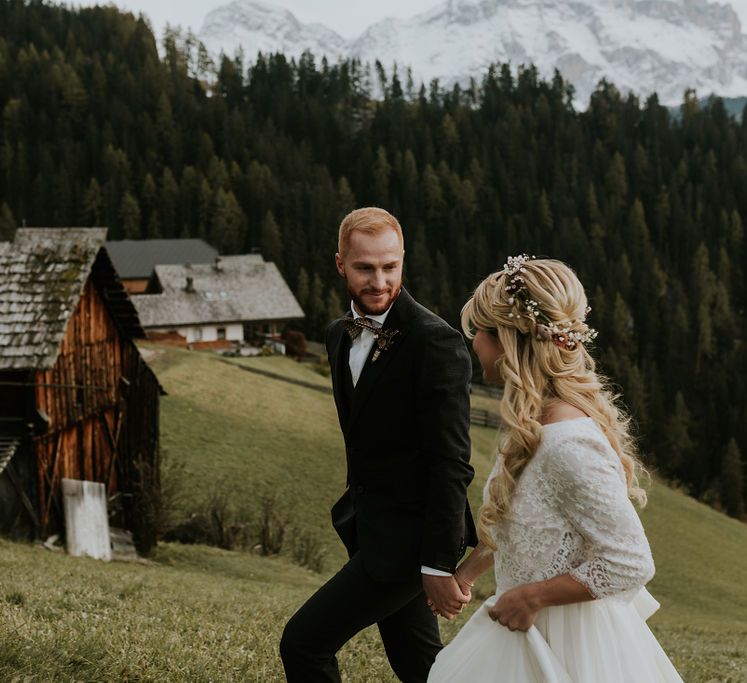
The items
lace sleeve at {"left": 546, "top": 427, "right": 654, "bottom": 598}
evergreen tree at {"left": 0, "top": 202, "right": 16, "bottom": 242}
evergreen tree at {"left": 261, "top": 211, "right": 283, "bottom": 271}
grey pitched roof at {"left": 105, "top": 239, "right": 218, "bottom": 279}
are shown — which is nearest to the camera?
lace sleeve at {"left": 546, "top": 427, "right": 654, "bottom": 598}

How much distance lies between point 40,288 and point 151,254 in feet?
240

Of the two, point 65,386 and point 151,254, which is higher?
point 151,254

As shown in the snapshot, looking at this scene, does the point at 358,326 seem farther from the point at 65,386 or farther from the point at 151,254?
the point at 151,254

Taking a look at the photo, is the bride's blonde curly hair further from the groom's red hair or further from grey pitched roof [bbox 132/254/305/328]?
grey pitched roof [bbox 132/254/305/328]

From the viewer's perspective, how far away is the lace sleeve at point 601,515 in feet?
10.8

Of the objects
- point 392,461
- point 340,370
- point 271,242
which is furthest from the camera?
point 271,242

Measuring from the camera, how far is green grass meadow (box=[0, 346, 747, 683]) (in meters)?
5.50

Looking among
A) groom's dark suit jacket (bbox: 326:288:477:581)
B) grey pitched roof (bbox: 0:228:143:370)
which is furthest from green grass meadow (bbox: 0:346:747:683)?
grey pitched roof (bbox: 0:228:143:370)

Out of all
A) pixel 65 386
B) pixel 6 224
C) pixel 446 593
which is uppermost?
pixel 6 224

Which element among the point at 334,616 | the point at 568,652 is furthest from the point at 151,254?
the point at 568,652

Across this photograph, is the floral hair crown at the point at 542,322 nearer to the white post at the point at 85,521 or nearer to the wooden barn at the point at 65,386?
the wooden barn at the point at 65,386

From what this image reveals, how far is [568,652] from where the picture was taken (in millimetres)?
3447

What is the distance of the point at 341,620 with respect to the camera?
399 centimetres

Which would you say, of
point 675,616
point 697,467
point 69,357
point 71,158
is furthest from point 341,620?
point 71,158
